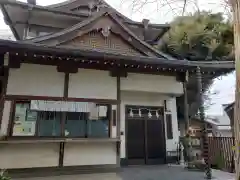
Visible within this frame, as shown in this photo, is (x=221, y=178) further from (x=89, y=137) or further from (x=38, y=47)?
(x=38, y=47)

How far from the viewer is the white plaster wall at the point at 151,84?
759 centimetres

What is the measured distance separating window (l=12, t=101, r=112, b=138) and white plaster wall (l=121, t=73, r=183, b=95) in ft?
3.66

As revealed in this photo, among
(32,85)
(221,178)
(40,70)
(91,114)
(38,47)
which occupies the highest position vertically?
(38,47)

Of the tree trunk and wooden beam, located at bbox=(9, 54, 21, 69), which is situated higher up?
wooden beam, located at bbox=(9, 54, 21, 69)

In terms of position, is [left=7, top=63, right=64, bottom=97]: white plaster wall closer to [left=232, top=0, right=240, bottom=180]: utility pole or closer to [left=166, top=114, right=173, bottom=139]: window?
[left=166, top=114, right=173, bottom=139]: window

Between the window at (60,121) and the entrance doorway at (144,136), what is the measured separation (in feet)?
4.64

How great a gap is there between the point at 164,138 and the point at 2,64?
6.26 metres

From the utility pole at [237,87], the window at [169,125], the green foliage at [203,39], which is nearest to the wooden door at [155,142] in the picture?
the window at [169,125]

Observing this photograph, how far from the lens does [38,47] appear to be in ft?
19.3

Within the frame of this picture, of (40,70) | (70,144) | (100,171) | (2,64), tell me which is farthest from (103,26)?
(100,171)

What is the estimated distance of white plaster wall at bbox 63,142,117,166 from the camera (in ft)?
21.4

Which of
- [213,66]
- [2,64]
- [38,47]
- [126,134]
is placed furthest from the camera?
[126,134]

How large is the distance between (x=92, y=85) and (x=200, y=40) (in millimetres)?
6744

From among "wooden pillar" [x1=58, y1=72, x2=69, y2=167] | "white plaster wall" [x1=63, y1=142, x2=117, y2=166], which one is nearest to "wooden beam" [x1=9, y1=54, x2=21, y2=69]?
"wooden pillar" [x1=58, y1=72, x2=69, y2=167]
